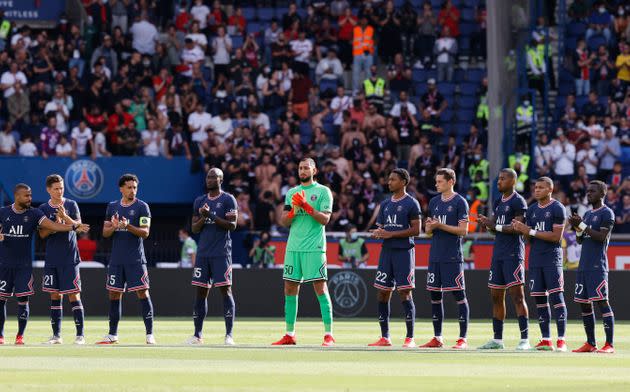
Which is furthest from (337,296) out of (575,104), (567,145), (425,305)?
(575,104)

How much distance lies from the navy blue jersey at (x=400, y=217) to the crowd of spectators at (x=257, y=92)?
1310cm

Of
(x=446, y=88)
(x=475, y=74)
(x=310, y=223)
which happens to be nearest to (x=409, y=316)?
(x=310, y=223)

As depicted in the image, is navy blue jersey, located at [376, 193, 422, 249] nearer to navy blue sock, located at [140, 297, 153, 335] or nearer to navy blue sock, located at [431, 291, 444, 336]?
navy blue sock, located at [431, 291, 444, 336]

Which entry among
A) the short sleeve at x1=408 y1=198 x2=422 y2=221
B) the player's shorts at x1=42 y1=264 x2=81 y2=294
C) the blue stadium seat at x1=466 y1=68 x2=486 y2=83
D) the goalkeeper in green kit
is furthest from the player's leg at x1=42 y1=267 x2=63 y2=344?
the blue stadium seat at x1=466 y1=68 x2=486 y2=83

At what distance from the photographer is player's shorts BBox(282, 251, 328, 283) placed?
1773cm

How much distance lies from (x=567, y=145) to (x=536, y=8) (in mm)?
4704

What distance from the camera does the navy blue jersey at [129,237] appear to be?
18500 millimetres

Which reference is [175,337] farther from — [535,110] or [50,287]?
[535,110]

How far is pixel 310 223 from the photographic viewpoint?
1786 centimetres

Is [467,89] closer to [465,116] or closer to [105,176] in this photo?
[465,116]

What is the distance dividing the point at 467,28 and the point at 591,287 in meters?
21.4

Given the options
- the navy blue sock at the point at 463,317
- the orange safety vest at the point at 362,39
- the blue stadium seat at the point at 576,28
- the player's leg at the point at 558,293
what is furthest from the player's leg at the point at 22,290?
the blue stadium seat at the point at 576,28

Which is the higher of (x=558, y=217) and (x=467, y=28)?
(x=467, y=28)

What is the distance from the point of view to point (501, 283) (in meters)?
17.8
